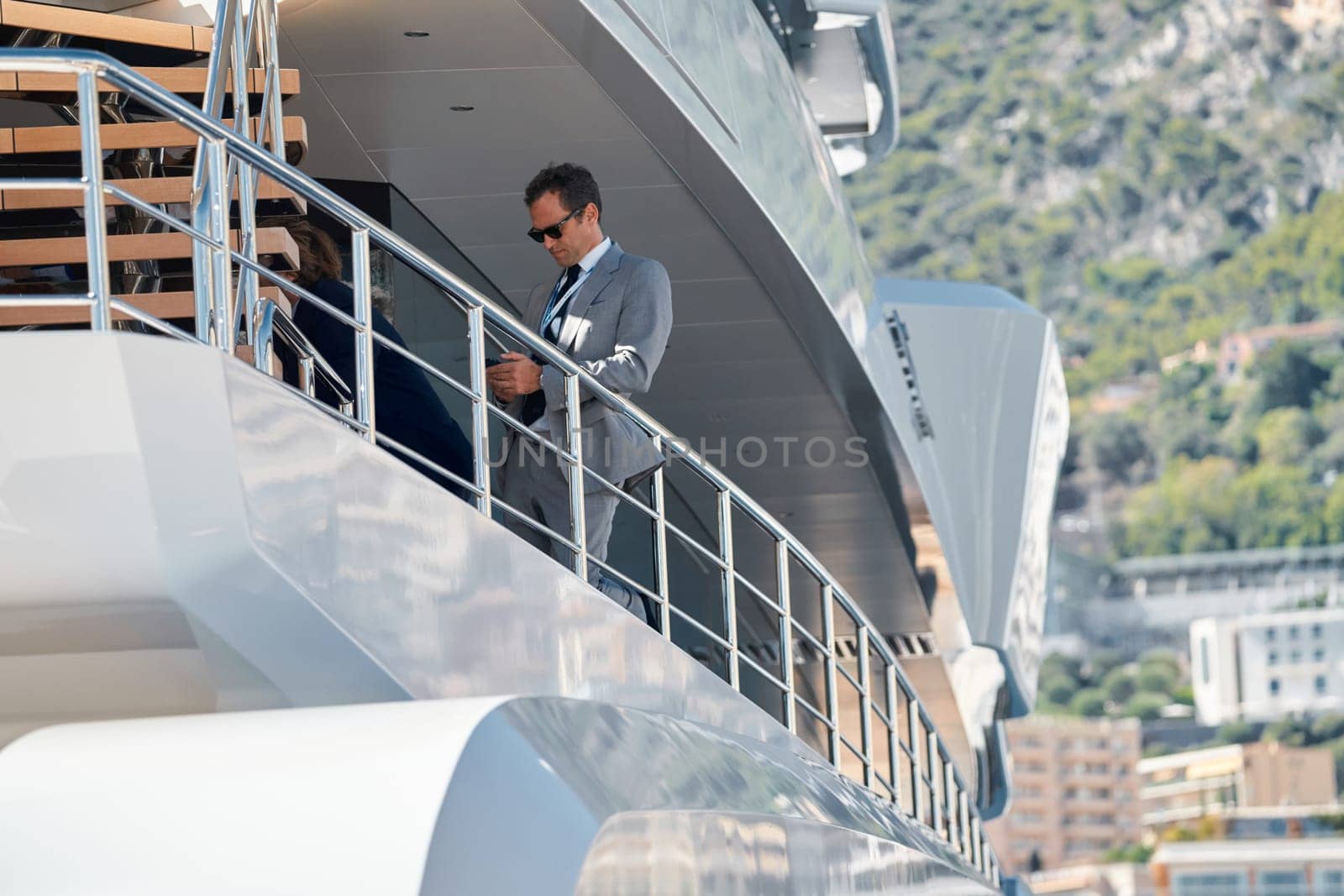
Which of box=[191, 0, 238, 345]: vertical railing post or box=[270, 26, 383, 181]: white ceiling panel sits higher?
box=[270, 26, 383, 181]: white ceiling panel

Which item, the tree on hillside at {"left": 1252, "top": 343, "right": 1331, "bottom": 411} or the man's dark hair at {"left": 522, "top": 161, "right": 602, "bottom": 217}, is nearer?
the man's dark hair at {"left": 522, "top": 161, "right": 602, "bottom": 217}

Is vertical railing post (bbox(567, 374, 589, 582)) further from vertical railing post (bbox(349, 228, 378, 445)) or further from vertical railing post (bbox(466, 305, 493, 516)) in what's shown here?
vertical railing post (bbox(349, 228, 378, 445))

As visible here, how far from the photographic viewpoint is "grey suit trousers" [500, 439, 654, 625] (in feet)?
11.7

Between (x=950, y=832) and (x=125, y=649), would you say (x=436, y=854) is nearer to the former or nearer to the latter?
(x=125, y=649)

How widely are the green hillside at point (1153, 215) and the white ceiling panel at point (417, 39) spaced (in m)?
90.4

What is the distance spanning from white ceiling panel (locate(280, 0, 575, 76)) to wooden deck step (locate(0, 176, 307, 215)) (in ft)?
2.64

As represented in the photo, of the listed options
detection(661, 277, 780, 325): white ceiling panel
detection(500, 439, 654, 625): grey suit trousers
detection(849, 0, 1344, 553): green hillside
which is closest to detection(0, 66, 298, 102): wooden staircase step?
detection(500, 439, 654, 625): grey suit trousers

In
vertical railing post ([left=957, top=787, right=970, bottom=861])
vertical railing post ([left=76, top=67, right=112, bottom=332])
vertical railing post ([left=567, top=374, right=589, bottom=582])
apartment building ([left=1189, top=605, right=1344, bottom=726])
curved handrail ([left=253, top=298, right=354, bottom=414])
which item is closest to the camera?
vertical railing post ([left=76, top=67, right=112, bottom=332])

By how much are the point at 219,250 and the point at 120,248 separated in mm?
674

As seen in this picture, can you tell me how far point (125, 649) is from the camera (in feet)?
8.39

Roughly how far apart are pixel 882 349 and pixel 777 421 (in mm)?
532

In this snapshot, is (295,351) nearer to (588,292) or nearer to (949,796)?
(588,292)

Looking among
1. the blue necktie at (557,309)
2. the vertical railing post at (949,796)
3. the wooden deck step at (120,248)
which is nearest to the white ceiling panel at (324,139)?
the blue necktie at (557,309)

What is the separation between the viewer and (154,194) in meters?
3.55
